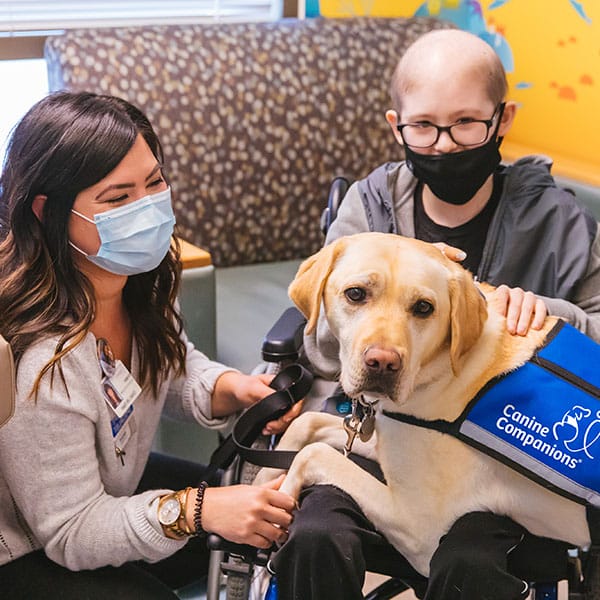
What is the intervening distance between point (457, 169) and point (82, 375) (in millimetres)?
863

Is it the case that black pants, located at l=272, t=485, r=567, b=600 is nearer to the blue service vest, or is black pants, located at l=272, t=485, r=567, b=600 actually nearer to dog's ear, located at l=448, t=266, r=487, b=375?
the blue service vest

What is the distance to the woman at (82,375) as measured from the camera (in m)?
1.60

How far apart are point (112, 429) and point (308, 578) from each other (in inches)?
19.0

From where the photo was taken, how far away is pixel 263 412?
181 centimetres

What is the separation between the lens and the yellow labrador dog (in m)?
1.49

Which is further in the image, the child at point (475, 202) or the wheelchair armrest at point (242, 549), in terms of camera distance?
the child at point (475, 202)

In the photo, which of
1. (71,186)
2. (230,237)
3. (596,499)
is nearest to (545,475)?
(596,499)

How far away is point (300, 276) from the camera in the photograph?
1.63 m

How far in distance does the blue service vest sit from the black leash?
356 millimetres

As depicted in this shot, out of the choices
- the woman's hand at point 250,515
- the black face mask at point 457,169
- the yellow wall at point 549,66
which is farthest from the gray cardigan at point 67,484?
the yellow wall at point 549,66

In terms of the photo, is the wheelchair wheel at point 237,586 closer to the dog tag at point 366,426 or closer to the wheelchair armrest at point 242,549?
the wheelchair armrest at point 242,549

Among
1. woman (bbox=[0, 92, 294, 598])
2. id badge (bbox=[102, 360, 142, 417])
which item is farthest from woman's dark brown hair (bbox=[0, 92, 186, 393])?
id badge (bbox=[102, 360, 142, 417])

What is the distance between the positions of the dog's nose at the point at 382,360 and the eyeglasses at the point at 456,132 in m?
0.68

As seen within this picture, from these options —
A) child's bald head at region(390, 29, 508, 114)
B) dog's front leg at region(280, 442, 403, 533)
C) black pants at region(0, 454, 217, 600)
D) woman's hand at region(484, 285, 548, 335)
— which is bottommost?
black pants at region(0, 454, 217, 600)
